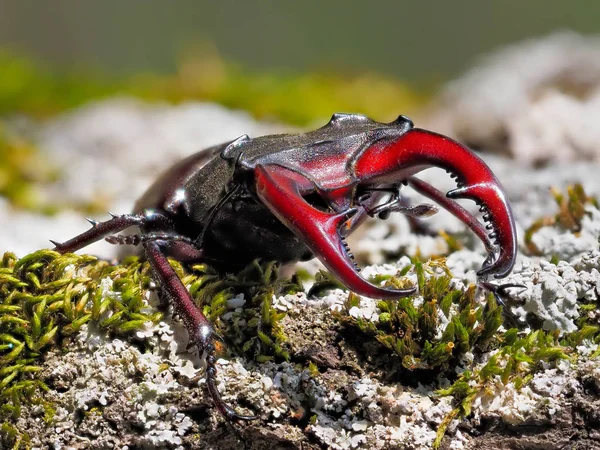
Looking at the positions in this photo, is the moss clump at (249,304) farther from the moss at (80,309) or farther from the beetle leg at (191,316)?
the beetle leg at (191,316)

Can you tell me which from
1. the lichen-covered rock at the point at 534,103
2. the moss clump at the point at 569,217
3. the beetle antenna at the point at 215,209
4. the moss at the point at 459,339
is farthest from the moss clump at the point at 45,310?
the lichen-covered rock at the point at 534,103

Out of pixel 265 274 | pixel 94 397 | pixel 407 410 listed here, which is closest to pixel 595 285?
pixel 407 410

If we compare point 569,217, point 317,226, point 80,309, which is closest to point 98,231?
point 80,309

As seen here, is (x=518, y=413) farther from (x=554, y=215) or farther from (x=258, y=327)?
(x=554, y=215)

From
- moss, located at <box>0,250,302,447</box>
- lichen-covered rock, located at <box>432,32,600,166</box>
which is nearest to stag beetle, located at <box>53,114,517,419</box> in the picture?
moss, located at <box>0,250,302,447</box>

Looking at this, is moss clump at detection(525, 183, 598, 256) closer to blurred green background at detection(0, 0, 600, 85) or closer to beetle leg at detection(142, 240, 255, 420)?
beetle leg at detection(142, 240, 255, 420)

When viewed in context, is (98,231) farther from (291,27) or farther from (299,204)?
(291,27)
